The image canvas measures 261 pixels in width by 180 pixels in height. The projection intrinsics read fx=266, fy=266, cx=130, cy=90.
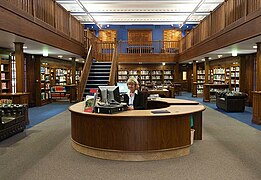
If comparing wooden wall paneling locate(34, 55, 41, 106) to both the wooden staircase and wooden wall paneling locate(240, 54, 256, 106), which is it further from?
wooden wall paneling locate(240, 54, 256, 106)

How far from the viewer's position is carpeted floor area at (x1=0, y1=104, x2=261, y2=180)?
381 centimetres

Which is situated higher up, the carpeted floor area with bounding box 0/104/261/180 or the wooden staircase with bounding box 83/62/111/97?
the wooden staircase with bounding box 83/62/111/97

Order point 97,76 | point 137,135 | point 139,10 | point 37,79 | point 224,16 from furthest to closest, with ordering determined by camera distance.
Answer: point 139,10, point 37,79, point 97,76, point 224,16, point 137,135

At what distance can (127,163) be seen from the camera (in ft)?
14.2

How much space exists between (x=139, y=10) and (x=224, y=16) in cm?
648

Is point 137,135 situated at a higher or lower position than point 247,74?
lower

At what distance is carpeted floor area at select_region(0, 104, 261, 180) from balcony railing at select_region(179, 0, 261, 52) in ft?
11.1

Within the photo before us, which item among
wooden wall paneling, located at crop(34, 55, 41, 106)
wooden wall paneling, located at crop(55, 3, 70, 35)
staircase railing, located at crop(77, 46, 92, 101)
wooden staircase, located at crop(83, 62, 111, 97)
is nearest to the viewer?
wooden wall paneling, located at crop(55, 3, 70, 35)

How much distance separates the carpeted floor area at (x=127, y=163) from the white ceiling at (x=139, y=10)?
861 cm

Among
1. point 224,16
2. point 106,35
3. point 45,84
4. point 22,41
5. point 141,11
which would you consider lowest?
point 45,84

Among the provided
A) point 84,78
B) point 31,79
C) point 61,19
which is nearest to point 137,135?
point 61,19

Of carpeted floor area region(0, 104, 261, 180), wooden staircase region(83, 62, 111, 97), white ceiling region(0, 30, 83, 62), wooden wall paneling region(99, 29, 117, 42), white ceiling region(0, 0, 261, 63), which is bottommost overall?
carpeted floor area region(0, 104, 261, 180)

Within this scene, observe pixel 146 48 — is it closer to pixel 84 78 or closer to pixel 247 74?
pixel 247 74

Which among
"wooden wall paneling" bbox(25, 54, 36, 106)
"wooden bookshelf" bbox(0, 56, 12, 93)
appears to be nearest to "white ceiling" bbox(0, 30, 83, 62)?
"wooden bookshelf" bbox(0, 56, 12, 93)
